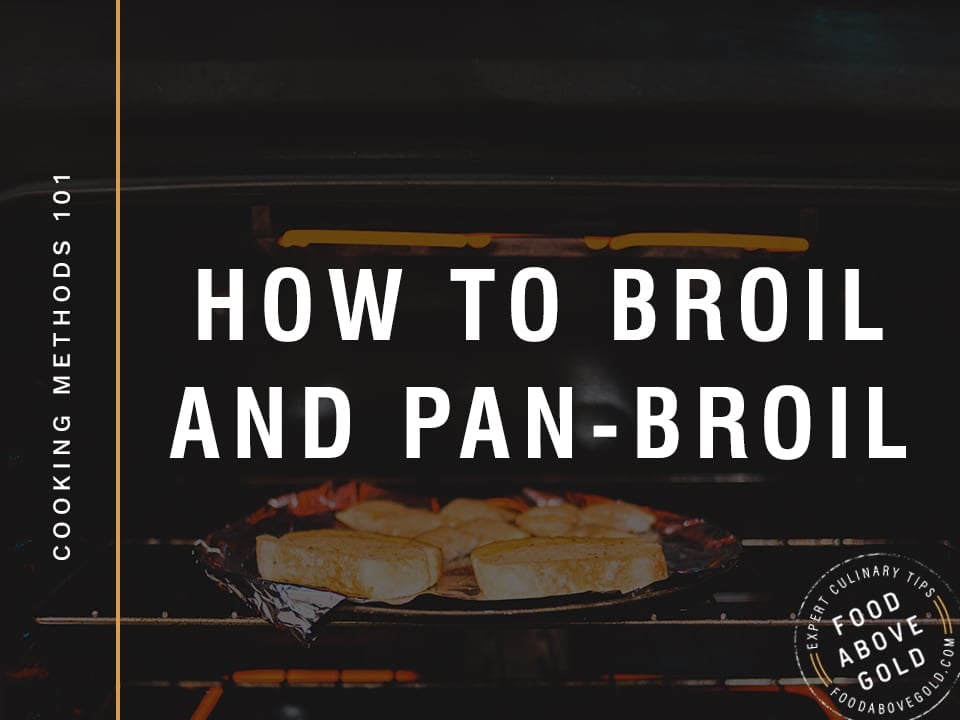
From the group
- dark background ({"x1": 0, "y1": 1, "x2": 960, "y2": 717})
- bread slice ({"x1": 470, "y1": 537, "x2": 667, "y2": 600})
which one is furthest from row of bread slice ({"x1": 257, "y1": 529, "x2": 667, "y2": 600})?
dark background ({"x1": 0, "y1": 1, "x2": 960, "y2": 717})

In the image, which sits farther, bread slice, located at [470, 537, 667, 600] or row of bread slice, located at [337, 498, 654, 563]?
row of bread slice, located at [337, 498, 654, 563]

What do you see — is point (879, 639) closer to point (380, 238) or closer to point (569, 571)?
point (569, 571)

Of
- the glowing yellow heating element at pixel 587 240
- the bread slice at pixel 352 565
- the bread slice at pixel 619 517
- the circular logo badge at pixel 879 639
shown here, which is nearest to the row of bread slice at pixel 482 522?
the bread slice at pixel 619 517

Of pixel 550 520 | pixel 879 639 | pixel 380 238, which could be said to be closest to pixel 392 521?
pixel 550 520

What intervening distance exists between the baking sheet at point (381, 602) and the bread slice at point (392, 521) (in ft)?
0.11

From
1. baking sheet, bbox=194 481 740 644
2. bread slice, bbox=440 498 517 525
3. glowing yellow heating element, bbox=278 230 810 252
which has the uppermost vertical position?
glowing yellow heating element, bbox=278 230 810 252

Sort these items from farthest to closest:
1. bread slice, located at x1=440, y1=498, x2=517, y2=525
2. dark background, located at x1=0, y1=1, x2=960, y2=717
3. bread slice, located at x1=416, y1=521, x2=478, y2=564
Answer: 1. bread slice, located at x1=440, y1=498, x2=517, y2=525
2. bread slice, located at x1=416, y1=521, x2=478, y2=564
3. dark background, located at x1=0, y1=1, x2=960, y2=717

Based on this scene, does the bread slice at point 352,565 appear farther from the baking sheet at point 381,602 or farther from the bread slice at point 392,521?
the bread slice at point 392,521

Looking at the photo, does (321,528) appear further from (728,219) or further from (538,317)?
(728,219)

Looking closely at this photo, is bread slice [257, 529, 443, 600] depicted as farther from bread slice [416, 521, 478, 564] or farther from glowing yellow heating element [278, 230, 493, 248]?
glowing yellow heating element [278, 230, 493, 248]

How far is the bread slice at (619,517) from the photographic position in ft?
3.53

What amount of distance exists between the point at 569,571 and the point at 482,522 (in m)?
0.24

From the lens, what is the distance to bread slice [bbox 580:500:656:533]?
108 cm

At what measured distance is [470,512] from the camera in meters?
1.12
